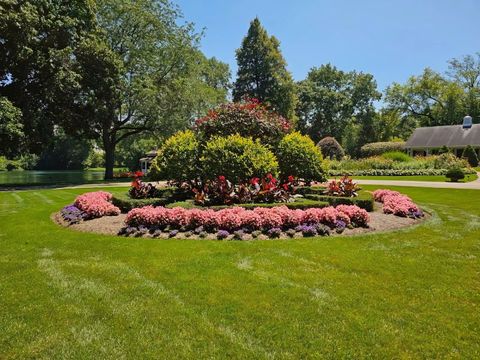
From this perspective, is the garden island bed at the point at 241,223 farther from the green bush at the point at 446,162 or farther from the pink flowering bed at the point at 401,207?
the green bush at the point at 446,162

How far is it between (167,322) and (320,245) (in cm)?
390

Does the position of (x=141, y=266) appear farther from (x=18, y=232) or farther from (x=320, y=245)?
(x=18, y=232)

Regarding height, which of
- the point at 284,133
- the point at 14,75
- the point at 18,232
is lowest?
the point at 18,232

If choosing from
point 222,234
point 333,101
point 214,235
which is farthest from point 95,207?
point 333,101

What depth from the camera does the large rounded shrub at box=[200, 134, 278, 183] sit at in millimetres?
10969

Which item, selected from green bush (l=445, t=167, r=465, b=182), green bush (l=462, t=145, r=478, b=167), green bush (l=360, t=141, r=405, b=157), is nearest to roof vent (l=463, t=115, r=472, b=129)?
green bush (l=360, t=141, r=405, b=157)

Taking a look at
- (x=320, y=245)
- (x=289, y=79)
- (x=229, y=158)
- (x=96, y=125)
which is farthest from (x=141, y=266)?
(x=289, y=79)

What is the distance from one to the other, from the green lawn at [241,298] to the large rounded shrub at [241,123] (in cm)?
585

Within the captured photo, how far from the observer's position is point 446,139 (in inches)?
1918

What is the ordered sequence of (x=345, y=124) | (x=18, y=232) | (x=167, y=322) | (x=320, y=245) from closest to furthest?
(x=167, y=322) → (x=320, y=245) → (x=18, y=232) → (x=345, y=124)

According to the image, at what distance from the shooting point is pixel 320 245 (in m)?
7.09

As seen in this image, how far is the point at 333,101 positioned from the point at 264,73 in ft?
65.1

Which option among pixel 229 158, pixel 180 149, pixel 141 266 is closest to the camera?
pixel 141 266

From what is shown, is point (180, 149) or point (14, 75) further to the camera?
point (14, 75)
